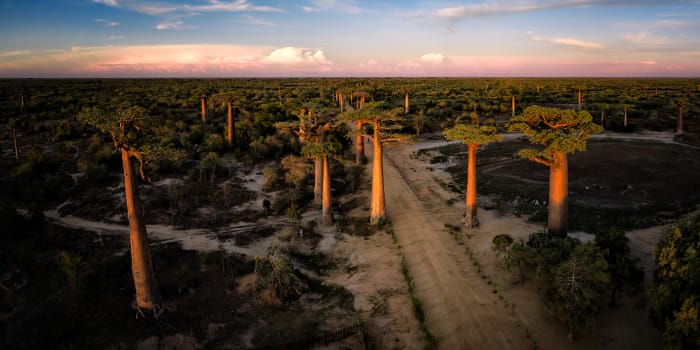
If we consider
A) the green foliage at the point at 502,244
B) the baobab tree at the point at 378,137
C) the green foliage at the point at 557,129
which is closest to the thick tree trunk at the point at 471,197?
the green foliage at the point at 557,129

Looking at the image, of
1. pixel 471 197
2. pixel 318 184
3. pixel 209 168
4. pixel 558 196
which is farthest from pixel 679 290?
pixel 209 168

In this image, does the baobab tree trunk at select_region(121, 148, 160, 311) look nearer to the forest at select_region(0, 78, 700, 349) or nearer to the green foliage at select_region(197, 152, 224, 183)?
the forest at select_region(0, 78, 700, 349)

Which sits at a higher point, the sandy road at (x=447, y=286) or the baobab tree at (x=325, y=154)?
the baobab tree at (x=325, y=154)

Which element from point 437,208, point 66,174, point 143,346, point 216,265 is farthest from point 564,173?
point 66,174

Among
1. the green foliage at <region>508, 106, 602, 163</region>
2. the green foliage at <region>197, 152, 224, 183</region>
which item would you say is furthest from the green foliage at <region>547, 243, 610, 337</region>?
the green foliage at <region>197, 152, 224, 183</region>

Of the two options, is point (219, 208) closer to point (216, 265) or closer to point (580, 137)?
point (216, 265)

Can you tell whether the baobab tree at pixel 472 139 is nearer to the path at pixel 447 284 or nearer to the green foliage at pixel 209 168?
the path at pixel 447 284

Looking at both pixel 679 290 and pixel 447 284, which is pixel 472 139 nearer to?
pixel 447 284
